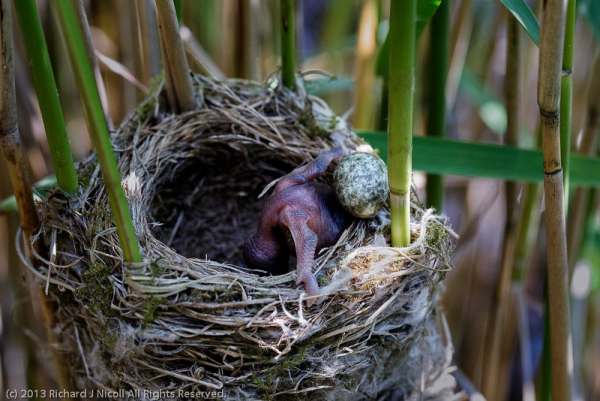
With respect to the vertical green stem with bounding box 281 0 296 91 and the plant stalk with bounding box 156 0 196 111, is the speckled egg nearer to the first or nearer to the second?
the vertical green stem with bounding box 281 0 296 91

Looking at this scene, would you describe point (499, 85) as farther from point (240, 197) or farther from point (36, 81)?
point (36, 81)

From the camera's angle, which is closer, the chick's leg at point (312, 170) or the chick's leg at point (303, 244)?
the chick's leg at point (303, 244)

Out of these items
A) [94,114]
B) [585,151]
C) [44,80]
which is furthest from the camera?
[585,151]

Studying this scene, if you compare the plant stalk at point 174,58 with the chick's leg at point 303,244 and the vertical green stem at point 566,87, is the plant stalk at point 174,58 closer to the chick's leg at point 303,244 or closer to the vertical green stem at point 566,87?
the chick's leg at point 303,244

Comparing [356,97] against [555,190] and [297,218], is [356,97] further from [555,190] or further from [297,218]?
[555,190]

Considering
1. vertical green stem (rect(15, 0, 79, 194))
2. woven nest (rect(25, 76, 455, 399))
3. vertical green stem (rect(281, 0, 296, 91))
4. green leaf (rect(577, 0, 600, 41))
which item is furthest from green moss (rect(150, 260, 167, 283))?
green leaf (rect(577, 0, 600, 41))

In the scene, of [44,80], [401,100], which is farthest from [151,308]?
[401,100]

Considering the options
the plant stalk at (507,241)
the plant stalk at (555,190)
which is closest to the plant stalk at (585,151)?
the plant stalk at (507,241)
